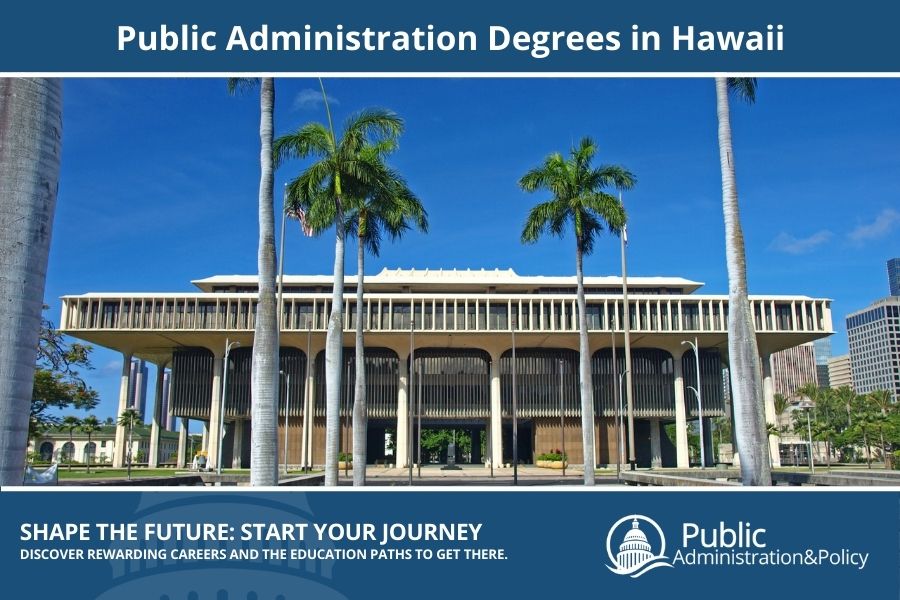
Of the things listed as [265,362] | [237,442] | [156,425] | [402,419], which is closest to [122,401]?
[156,425]

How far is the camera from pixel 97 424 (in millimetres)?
76312

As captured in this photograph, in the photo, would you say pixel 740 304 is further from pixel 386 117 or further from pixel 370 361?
pixel 370 361

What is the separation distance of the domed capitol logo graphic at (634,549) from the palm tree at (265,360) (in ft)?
27.9

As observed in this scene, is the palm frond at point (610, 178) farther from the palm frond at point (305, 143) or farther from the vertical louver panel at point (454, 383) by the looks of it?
the vertical louver panel at point (454, 383)

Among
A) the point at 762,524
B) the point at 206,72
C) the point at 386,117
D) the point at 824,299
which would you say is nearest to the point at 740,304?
the point at 762,524

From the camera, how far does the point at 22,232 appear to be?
31.2ft

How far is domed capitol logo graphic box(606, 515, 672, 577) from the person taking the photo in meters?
10.2

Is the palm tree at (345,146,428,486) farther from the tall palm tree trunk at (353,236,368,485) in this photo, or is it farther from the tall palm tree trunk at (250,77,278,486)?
the tall palm tree trunk at (250,77,278,486)

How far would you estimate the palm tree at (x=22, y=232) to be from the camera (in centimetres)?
925

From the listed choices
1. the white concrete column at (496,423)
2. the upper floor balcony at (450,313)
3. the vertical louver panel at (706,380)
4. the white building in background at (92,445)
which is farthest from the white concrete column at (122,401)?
the vertical louver panel at (706,380)

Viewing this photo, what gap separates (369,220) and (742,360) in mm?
17418

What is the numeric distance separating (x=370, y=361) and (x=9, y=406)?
65519mm

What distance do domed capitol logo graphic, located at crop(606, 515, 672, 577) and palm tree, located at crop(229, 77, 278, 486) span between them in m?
8.50

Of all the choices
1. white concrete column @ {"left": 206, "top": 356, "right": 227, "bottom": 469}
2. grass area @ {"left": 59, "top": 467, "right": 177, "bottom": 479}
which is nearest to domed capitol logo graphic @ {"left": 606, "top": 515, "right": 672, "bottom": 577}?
grass area @ {"left": 59, "top": 467, "right": 177, "bottom": 479}
